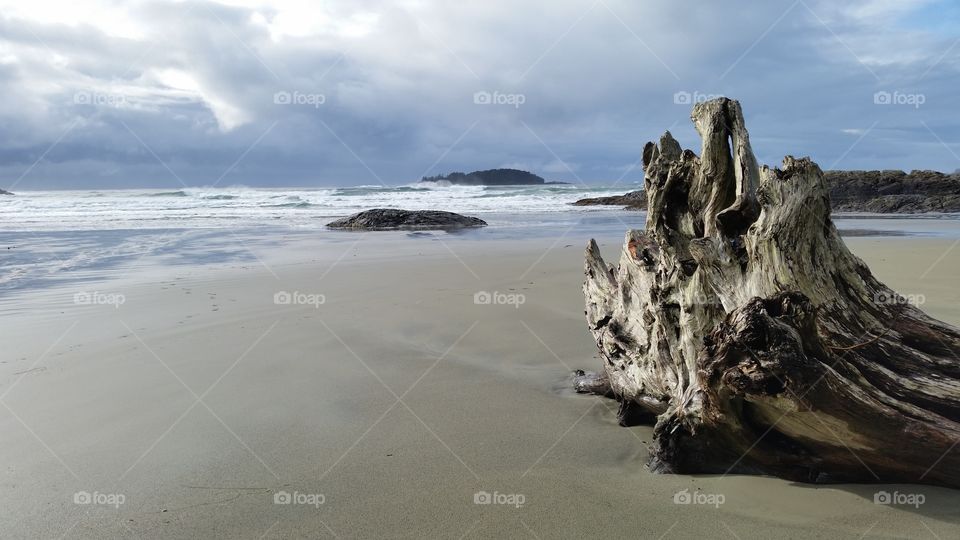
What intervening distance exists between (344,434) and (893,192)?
103 ft

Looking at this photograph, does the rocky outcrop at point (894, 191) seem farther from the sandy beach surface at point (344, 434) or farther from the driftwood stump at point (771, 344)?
the driftwood stump at point (771, 344)

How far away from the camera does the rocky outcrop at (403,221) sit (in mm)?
19094

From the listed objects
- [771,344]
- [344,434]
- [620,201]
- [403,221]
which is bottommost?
[344,434]

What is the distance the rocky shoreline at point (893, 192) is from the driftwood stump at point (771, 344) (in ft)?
83.1

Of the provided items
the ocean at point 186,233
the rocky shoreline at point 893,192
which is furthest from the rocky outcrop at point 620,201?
the ocean at point 186,233

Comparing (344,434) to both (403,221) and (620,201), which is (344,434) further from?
(620,201)

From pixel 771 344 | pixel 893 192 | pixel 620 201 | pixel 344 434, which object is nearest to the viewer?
pixel 771 344

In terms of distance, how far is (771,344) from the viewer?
2668 mm

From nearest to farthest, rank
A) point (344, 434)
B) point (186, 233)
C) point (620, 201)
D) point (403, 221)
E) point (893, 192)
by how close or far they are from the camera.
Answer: point (344, 434)
point (186, 233)
point (403, 221)
point (893, 192)
point (620, 201)

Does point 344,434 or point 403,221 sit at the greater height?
point 403,221

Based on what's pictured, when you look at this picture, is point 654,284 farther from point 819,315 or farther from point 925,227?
point 925,227

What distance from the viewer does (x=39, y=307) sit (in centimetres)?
724

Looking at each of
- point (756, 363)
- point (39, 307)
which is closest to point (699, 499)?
point (756, 363)

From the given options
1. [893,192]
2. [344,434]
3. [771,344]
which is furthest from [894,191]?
[344,434]
